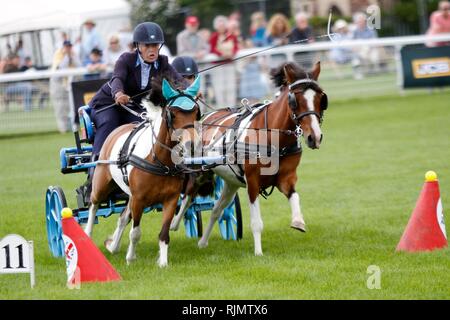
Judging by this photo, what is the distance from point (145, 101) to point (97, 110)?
1416mm

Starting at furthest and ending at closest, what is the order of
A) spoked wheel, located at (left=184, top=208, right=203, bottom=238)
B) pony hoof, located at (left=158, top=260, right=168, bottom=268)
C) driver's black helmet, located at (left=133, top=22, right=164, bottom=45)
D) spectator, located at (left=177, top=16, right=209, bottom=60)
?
spectator, located at (left=177, top=16, right=209, bottom=60) → spoked wheel, located at (left=184, top=208, right=203, bottom=238) → driver's black helmet, located at (left=133, top=22, right=164, bottom=45) → pony hoof, located at (left=158, top=260, right=168, bottom=268)

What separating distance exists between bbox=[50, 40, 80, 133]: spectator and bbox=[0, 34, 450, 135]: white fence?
22 mm

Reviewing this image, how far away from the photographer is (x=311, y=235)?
10055 millimetres

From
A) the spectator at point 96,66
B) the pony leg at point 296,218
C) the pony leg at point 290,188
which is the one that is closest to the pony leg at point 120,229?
the pony leg at point 290,188

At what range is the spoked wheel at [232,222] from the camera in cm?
1002

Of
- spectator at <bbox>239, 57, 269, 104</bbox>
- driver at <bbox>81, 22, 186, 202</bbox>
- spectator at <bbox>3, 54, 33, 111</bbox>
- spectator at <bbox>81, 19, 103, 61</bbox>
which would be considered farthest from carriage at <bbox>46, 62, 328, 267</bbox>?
spectator at <bbox>81, 19, 103, 61</bbox>

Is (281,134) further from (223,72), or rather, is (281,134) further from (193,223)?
(223,72)

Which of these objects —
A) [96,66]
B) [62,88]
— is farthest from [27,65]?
[96,66]

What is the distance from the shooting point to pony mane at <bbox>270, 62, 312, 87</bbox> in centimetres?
863

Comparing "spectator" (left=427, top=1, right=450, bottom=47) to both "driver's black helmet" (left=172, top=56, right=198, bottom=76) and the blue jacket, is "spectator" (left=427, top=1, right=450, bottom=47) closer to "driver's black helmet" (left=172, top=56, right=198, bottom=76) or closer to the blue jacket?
"driver's black helmet" (left=172, top=56, right=198, bottom=76)

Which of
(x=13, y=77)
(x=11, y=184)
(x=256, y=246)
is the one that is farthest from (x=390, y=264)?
(x=13, y=77)

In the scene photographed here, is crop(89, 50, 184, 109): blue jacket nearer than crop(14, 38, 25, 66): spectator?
Yes

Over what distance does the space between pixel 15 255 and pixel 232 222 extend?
3.43 meters
